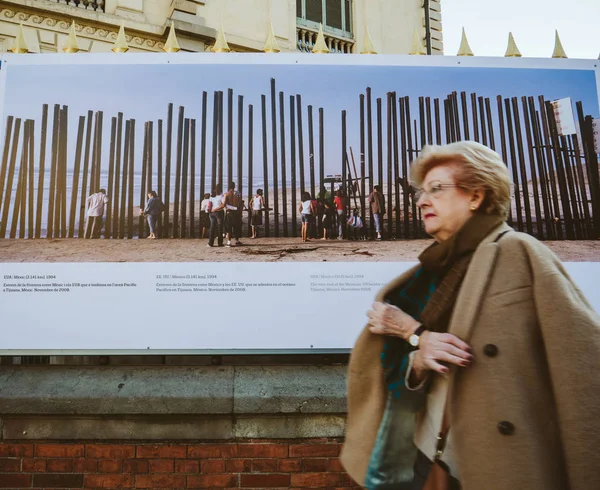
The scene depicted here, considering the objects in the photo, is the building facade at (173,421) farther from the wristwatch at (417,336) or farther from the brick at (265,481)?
the wristwatch at (417,336)

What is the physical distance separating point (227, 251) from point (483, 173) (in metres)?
1.57

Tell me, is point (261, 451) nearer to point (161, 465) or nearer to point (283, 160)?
point (161, 465)

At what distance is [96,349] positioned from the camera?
2.44 m

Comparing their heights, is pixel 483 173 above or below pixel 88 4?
below

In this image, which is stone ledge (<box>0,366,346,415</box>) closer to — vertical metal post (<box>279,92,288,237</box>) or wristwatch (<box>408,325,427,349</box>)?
vertical metal post (<box>279,92,288,237</box>)

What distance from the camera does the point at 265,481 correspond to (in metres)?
2.60

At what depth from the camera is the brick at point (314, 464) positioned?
2639 millimetres

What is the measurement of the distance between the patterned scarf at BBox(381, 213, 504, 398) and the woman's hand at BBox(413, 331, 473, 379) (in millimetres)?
67

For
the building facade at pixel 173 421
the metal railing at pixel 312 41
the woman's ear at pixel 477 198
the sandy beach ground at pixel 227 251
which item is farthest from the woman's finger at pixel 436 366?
the metal railing at pixel 312 41

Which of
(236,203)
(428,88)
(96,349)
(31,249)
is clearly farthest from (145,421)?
(428,88)

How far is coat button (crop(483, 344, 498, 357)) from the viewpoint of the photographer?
1.26 m

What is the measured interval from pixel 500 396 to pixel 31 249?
2.63 m

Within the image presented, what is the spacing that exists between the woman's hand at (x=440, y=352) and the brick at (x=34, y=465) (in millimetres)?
2477

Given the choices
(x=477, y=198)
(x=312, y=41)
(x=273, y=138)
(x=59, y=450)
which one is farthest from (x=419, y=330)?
(x=312, y=41)
